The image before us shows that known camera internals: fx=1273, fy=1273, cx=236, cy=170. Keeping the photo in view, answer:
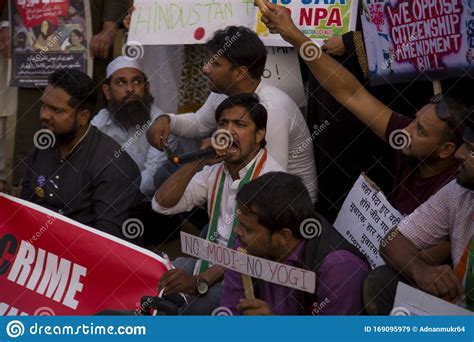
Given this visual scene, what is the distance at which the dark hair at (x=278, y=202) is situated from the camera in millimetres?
5723

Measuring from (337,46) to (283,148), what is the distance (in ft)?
2.14

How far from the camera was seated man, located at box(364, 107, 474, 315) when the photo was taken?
17.6 ft

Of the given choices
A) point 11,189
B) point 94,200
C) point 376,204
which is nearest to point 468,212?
point 376,204

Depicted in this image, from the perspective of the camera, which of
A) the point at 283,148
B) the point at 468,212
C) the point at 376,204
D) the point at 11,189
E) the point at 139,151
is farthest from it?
the point at 139,151

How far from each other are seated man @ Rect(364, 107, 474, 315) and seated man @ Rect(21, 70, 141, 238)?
71.6 inches

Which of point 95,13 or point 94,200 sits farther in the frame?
point 95,13

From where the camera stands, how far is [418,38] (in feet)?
21.5

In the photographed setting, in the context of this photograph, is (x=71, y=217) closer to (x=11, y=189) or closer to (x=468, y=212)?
(x=11, y=189)

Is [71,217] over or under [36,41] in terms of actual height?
under

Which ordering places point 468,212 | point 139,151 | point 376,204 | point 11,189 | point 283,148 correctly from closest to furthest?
1. point 468,212
2. point 376,204
3. point 283,148
4. point 11,189
5. point 139,151

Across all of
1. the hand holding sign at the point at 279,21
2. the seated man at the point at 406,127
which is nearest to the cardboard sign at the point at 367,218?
the seated man at the point at 406,127

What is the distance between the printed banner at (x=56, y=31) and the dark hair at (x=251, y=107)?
1716 mm

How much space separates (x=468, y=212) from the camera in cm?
553

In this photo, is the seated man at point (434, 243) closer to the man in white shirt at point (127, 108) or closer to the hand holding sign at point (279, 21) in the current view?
the hand holding sign at point (279, 21)
